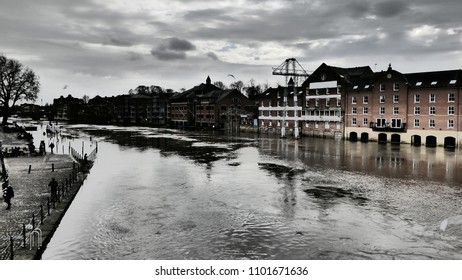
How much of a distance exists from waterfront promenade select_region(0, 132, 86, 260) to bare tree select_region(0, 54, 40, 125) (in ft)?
46.7

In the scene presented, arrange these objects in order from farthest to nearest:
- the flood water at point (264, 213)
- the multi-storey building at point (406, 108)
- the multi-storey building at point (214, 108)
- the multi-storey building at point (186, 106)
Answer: the multi-storey building at point (186, 106) → the multi-storey building at point (214, 108) → the multi-storey building at point (406, 108) → the flood water at point (264, 213)

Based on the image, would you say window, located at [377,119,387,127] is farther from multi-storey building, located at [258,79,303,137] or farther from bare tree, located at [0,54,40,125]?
bare tree, located at [0,54,40,125]

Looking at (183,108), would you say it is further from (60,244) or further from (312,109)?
(60,244)

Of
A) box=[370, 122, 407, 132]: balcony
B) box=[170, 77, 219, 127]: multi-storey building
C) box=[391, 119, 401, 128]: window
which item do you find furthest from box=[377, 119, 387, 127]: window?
box=[170, 77, 219, 127]: multi-storey building

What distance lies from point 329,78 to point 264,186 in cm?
5535

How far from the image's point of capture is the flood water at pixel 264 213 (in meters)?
15.2

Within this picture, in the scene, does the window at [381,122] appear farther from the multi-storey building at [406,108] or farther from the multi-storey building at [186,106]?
the multi-storey building at [186,106]

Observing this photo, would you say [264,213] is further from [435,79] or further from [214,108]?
[214,108]

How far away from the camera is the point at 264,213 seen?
20641 millimetres

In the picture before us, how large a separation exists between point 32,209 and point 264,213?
470 inches

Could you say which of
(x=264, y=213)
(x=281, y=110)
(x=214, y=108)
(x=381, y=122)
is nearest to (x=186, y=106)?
(x=214, y=108)

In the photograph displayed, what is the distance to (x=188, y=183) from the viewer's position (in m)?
29.1

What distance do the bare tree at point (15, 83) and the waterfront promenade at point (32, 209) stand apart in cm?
1422

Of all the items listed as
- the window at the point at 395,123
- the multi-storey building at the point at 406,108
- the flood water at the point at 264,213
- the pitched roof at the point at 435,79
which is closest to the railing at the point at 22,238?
the flood water at the point at 264,213
